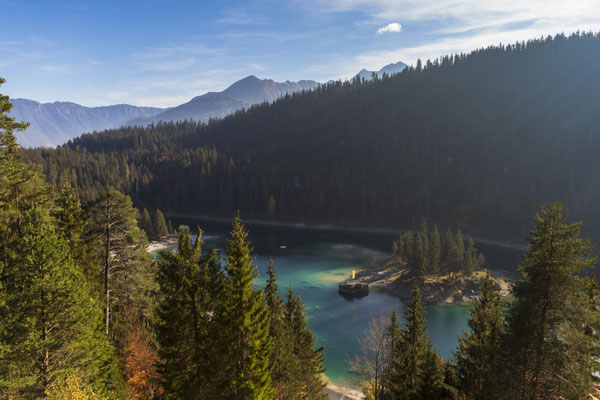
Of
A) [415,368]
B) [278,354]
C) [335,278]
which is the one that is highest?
[278,354]

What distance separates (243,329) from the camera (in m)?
18.0

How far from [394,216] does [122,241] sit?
14031 centimetres

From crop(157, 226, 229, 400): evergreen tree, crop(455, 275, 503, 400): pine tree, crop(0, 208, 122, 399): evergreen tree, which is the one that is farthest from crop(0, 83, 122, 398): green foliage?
crop(455, 275, 503, 400): pine tree

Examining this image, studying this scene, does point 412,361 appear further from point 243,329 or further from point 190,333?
point 190,333

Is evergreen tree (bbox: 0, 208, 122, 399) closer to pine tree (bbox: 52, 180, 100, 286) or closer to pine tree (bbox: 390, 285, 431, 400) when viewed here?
pine tree (bbox: 52, 180, 100, 286)

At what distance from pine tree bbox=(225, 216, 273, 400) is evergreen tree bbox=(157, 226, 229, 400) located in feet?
2.35

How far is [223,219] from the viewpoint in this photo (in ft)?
579

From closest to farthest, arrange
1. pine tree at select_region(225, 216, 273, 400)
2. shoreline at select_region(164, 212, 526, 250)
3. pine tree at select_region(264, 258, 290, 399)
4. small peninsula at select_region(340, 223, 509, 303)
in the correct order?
pine tree at select_region(225, 216, 273, 400), pine tree at select_region(264, 258, 290, 399), small peninsula at select_region(340, 223, 509, 303), shoreline at select_region(164, 212, 526, 250)

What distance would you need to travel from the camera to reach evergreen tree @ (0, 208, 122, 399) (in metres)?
15.1

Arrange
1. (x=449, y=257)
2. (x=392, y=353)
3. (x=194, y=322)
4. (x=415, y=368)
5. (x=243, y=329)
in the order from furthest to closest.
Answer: (x=449, y=257) < (x=392, y=353) < (x=415, y=368) < (x=194, y=322) < (x=243, y=329)

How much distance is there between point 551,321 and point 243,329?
14.9 meters

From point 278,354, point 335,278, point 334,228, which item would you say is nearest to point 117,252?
point 278,354

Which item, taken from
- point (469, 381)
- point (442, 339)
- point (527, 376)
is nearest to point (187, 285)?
point (527, 376)

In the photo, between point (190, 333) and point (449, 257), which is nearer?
point (190, 333)
